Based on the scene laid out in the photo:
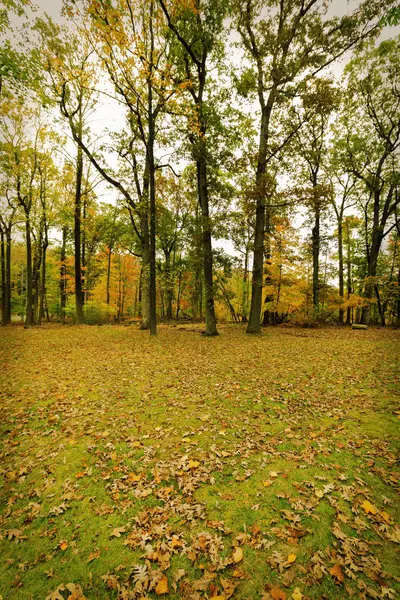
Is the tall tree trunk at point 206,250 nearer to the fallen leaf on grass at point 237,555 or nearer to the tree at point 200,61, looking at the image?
the tree at point 200,61

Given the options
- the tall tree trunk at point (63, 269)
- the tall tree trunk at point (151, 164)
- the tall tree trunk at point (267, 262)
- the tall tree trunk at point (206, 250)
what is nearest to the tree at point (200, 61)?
the tall tree trunk at point (206, 250)

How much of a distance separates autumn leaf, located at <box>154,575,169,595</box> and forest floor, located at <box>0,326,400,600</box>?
13 millimetres

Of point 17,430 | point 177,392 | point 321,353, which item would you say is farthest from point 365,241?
point 17,430

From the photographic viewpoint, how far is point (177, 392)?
21.7ft

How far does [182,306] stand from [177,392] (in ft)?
92.2

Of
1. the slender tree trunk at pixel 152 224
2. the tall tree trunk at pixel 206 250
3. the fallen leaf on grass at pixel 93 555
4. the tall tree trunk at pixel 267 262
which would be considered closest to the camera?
the fallen leaf on grass at pixel 93 555

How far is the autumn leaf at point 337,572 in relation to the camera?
246 centimetres

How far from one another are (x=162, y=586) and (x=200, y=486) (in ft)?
4.05

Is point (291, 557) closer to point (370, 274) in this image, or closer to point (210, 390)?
point (210, 390)

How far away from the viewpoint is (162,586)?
2488mm

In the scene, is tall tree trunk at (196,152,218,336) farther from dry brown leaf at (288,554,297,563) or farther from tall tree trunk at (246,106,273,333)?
dry brown leaf at (288,554,297,563)

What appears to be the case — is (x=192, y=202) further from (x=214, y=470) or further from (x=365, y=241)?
(x=214, y=470)

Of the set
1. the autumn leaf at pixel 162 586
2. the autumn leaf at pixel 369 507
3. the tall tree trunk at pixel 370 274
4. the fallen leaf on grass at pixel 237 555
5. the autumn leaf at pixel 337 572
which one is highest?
the tall tree trunk at pixel 370 274

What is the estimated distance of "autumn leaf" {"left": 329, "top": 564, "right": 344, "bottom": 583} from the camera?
8.06ft
